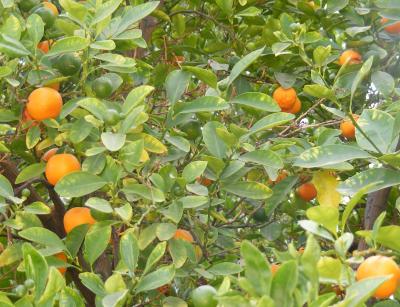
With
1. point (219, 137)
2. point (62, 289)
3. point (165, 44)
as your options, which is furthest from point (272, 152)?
point (165, 44)

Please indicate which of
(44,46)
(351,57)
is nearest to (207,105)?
(44,46)

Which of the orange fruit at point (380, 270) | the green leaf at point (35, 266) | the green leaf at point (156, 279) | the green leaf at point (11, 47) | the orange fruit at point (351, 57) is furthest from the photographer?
the orange fruit at point (351, 57)

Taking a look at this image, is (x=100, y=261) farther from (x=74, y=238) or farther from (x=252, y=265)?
(x=252, y=265)

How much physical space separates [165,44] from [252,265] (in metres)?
1.12

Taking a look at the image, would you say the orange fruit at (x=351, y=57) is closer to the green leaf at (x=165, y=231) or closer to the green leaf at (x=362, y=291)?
the green leaf at (x=165, y=231)

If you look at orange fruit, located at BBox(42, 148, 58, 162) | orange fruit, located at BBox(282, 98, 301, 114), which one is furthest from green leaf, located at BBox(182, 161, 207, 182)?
orange fruit, located at BBox(282, 98, 301, 114)

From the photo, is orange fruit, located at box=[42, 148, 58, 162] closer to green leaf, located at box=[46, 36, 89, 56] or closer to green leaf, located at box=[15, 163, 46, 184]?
green leaf, located at box=[15, 163, 46, 184]

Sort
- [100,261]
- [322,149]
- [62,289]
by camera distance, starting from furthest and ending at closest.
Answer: [100,261]
[322,149]
[62,289]

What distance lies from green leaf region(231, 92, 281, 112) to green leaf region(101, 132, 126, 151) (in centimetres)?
34

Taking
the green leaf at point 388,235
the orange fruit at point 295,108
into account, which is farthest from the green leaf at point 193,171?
the orange fruit at point 295,108

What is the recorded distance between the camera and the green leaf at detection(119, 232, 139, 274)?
3.79 feet

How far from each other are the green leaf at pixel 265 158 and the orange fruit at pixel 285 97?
0.40 meters

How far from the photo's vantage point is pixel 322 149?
1.24 metres

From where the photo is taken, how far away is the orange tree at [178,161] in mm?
1028
